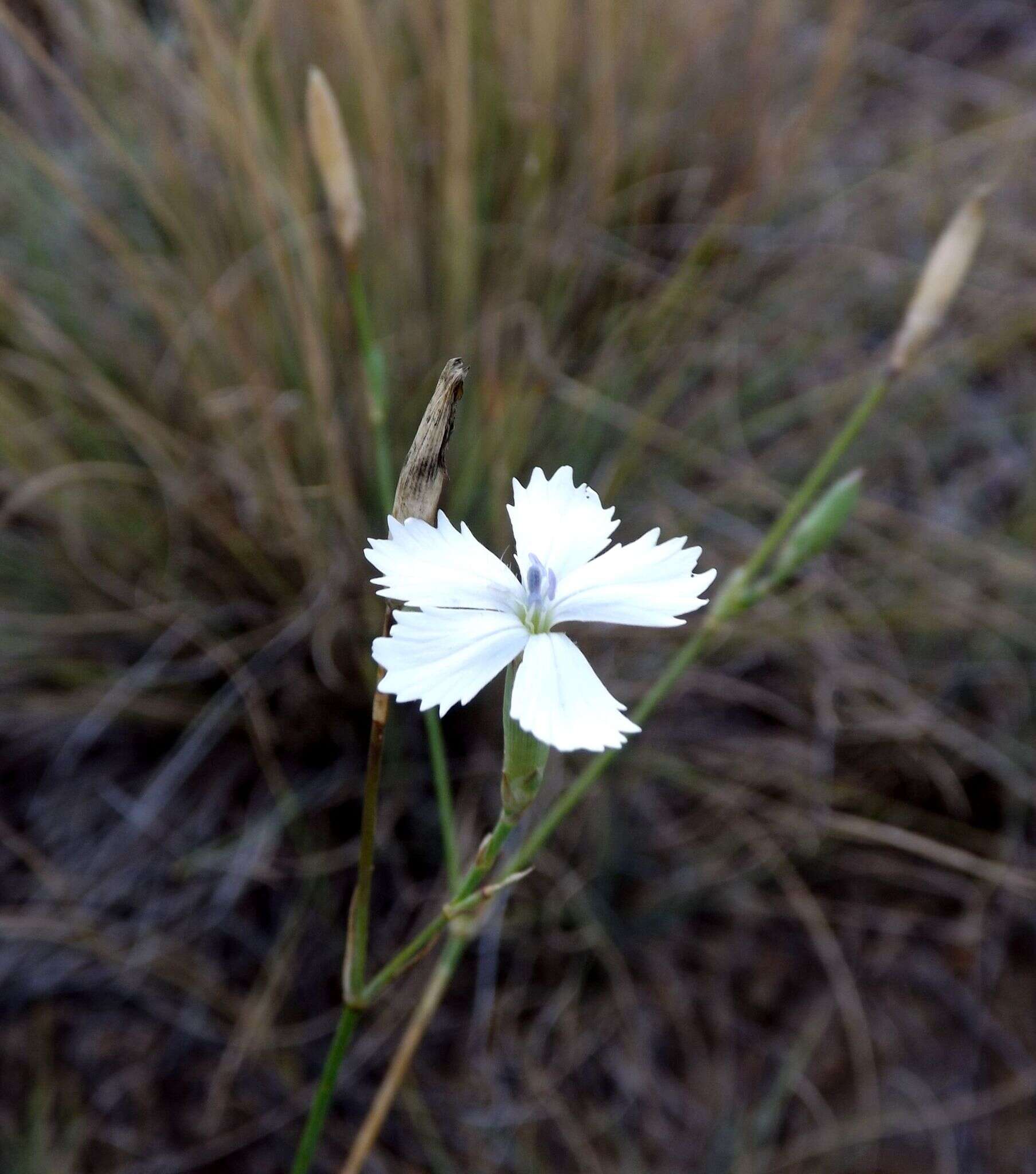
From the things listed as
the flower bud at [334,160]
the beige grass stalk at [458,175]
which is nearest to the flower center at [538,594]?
the flower bud at [334,160]

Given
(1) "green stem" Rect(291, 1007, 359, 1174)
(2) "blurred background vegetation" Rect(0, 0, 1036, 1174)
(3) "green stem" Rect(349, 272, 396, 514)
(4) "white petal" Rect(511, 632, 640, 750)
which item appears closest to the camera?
(4) "white petal" Rect(511, 632, 640, 750)

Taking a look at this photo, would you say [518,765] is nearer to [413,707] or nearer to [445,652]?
[445,652]

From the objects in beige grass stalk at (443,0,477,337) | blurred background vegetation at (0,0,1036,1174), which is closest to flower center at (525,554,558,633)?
blurred background vegetation at (0,0,1036,1174)

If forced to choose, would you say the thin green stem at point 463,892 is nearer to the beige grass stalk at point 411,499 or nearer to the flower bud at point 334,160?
the beige grass stalk at point 411,499

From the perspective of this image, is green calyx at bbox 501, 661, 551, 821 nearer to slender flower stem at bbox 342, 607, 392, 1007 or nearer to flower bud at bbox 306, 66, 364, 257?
slender flower stem at bbox 342, 607, 392, 1007

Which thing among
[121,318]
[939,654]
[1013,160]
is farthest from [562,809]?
[1013,160]

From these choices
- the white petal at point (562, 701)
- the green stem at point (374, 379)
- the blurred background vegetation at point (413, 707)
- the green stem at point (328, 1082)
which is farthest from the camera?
the blurred background vegetation at point (413, 707)

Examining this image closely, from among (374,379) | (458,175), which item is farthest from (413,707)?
(458,175)
